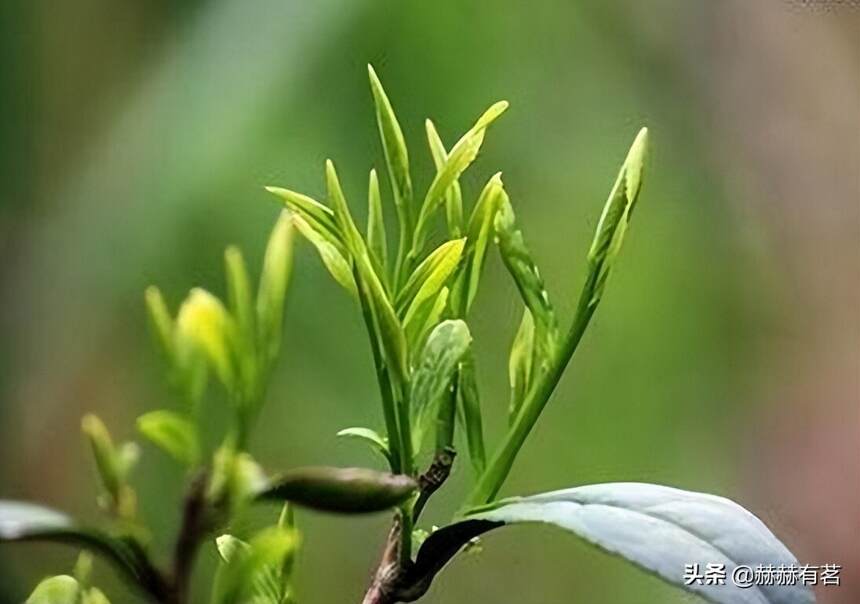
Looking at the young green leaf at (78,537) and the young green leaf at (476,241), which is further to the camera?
the young green leaf at (476,241)

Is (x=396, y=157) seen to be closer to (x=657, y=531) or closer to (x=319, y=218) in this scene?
(x=319, y=218)

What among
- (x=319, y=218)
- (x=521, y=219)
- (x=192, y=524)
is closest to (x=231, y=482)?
(x=192, y=524)

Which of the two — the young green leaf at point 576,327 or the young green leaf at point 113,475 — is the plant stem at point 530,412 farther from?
the young green leaf at point 113,475

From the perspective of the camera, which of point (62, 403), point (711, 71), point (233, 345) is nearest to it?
point (233, 345)

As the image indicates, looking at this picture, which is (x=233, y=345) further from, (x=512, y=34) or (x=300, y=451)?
(x=512, y=34)

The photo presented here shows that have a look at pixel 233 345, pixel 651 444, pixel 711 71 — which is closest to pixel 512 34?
pixel 711 71

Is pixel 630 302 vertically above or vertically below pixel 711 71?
below

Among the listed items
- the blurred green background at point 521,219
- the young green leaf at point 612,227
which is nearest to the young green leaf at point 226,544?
the blurred green background at point 521,219
